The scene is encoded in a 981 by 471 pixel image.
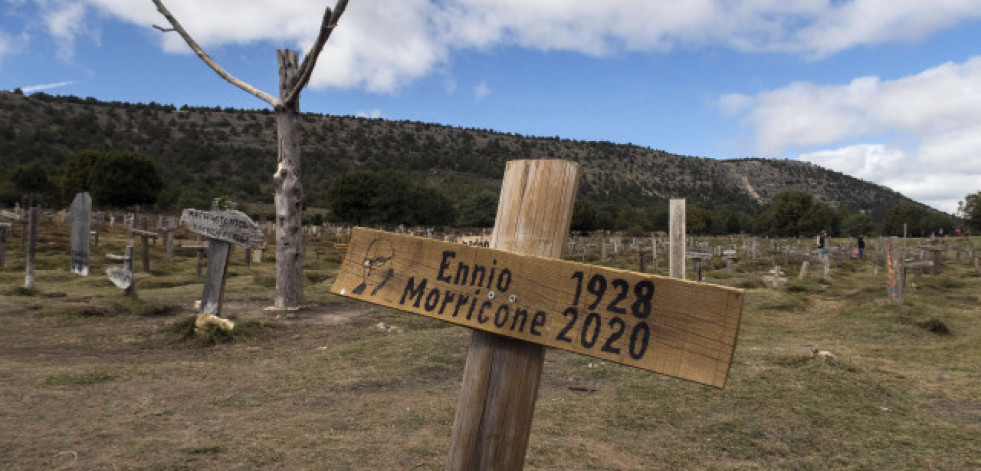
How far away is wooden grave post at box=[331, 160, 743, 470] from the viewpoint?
5.36 feet

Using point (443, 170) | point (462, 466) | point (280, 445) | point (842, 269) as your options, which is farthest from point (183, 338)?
point (443, 170)

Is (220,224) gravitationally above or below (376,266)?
below

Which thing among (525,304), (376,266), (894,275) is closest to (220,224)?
(376,266)

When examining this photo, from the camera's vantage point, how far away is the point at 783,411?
5.17 meters

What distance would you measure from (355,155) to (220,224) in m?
83.5

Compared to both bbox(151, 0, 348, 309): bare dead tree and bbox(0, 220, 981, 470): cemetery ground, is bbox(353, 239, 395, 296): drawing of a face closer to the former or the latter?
bbox(0, 220, 981, 470): cemetery ground

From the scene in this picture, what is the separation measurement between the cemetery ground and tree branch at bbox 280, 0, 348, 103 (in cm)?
443

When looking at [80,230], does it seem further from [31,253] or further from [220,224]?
[220,224]

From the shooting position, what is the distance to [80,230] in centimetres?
1340

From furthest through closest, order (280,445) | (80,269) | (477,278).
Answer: (80,269) → (280,445) → (477,278)

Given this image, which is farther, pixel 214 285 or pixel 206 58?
pixel 206 58

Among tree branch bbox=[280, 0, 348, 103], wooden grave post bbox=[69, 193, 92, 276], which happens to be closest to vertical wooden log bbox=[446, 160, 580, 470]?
tree branch bbox=[280, 0, 348, 103]

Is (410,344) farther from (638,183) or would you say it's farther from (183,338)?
(638,183)

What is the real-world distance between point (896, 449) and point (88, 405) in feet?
22.3
